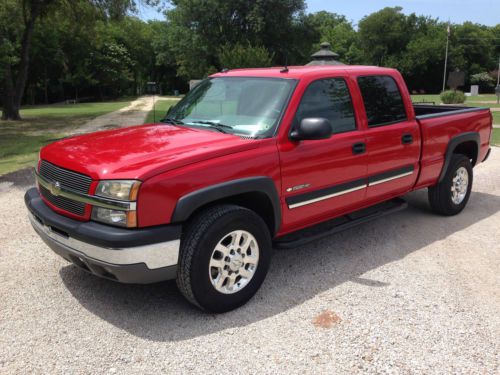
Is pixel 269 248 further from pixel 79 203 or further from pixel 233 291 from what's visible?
pixel 79 203

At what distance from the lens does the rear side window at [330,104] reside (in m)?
4.13

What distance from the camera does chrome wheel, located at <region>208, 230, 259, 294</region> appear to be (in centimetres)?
355

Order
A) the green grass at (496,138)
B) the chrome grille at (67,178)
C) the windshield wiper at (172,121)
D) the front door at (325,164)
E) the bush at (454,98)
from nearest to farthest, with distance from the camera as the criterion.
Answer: the chrome grille at (67,178)
the front door at (325,164)
the windshield wiper at (172,121)
the green grass at (496,138)
the bush at (454,98)

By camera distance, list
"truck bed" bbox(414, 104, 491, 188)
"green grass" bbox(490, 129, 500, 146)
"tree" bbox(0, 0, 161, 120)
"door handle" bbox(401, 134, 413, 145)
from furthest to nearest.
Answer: "tree" bbox(0, 0, 161, 120), "green grass" bbox(490, 129, 500, 146), "truck bed" bbox(414, 104, 491, 188), "door handle" bbox(401, 134, 413, 145)

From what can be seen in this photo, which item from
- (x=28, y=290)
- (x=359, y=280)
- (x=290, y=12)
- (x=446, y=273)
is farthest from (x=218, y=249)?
(x=290, y=12)

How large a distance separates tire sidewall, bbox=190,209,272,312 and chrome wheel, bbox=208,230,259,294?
0.04 m

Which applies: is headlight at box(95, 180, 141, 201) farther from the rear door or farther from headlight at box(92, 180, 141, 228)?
the rear door

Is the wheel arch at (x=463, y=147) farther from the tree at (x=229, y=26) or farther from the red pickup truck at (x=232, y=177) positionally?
the tree at (x=229, y=26)

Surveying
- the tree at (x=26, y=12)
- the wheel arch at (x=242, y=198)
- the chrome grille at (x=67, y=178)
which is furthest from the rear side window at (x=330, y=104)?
the tree at (x=26, y=12)

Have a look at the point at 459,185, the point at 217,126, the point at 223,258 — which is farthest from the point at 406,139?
the point at 223,258

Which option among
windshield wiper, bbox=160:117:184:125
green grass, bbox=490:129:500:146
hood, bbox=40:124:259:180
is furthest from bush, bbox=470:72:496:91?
hood, bbox=40:124:259:180

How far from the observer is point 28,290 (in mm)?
4027

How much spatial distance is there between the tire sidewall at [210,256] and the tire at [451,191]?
9.88 feet

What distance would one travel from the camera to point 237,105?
428cm
